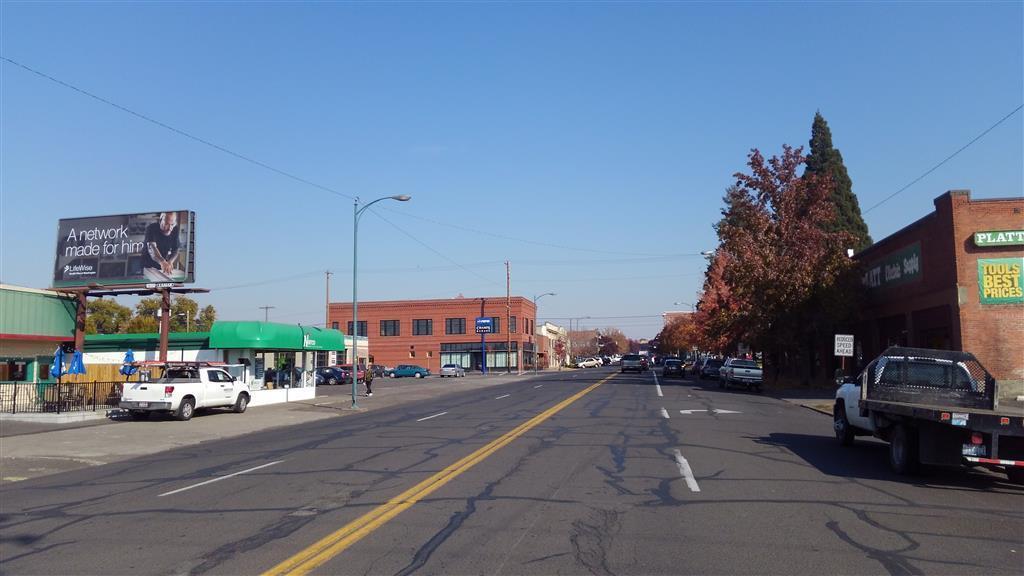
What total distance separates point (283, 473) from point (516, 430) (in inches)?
297

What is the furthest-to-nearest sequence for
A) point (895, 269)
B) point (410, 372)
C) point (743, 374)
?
point (410, 372) → point (743, 374) → point (895, 269)

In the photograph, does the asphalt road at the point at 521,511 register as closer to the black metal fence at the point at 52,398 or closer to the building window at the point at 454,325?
the black metal fence at the point at 52,398

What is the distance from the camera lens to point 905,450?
12516mm

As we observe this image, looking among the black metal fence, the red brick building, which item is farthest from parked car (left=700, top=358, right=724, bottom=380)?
the red brick building

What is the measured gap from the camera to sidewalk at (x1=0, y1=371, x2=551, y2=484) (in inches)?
667

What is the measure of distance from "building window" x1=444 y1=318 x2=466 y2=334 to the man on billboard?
68.1m

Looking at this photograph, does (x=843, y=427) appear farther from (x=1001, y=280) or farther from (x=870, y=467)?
(x=1001, y=280)

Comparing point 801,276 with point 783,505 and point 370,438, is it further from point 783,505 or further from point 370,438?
point 783,505

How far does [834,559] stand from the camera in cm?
765

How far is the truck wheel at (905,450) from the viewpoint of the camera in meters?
12.4

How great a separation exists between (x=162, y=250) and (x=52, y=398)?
36.3ft

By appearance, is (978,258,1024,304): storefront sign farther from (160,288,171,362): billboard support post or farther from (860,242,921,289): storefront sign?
(160,288,171,362): billboard support post

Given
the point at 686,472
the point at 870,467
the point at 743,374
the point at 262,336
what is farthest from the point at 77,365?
the point at 743,374

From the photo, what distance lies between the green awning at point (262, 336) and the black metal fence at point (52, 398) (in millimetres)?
5471
